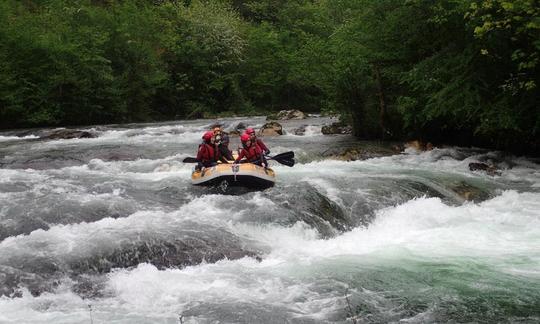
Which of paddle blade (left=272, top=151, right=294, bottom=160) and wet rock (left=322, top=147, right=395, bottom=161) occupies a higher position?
paddle blade (left=272, top=151, right=294, bottom=160)

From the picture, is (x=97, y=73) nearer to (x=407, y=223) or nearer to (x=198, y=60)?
(x=198, y=60)

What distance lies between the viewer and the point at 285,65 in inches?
1492

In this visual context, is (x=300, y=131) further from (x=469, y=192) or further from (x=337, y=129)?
(x=469, y=192)

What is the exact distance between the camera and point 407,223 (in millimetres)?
8703

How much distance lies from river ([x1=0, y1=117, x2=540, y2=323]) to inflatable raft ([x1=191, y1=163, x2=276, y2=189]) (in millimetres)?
284

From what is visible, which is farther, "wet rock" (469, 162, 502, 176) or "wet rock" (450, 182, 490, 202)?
"wet rock" (469, 162, 502, 176)

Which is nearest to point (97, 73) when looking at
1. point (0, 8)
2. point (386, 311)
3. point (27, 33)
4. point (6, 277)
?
point (27, 33)

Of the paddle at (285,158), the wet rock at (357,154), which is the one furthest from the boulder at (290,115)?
the paddle at (285,158)

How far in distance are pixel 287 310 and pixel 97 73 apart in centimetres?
2338

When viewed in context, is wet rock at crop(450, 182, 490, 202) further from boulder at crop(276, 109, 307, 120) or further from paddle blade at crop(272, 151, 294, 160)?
boulder at crop(276, 109, 307, 120)

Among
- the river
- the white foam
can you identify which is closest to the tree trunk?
the river

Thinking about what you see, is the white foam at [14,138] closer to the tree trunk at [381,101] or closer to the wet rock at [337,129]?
the wet rock at [337,129]

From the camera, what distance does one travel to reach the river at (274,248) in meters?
5.23

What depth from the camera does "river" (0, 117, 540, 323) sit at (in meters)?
5.23
